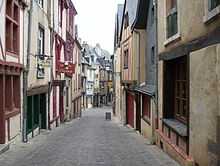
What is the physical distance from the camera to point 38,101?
20891mm

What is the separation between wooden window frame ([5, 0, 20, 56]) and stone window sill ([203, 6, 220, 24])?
743 centimetres

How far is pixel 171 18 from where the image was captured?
13461 millimetres

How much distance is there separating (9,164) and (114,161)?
2.72m

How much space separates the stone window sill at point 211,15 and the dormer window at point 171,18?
3.75 m

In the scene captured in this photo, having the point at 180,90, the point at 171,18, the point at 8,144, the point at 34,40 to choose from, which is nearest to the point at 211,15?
the point at 171,18

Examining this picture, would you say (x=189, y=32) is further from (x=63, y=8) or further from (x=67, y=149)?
(x=63, y=8)

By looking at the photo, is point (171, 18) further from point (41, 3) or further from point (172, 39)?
point (41, 3)

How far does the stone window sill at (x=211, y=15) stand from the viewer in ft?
26.6

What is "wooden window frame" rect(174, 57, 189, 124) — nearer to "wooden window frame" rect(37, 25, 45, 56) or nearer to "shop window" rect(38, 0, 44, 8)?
"wooden window frame" rect(37, 25, 45, 56)

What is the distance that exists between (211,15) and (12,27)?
27.4ft

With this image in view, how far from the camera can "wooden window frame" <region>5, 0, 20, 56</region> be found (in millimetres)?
14656

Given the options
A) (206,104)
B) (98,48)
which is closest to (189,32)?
(206,104)

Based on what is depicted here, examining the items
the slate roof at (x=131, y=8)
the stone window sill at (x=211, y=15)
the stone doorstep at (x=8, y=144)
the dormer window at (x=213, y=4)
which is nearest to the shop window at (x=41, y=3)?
the slate roof at (x=131, y=8)

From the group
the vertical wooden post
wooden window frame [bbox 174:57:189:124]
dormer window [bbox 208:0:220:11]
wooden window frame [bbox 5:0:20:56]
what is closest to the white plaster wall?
wooden window frame [bbox 5:0:20:56]
